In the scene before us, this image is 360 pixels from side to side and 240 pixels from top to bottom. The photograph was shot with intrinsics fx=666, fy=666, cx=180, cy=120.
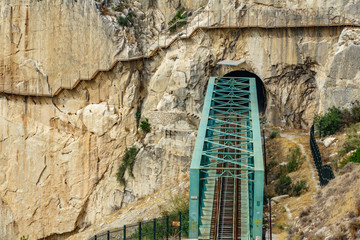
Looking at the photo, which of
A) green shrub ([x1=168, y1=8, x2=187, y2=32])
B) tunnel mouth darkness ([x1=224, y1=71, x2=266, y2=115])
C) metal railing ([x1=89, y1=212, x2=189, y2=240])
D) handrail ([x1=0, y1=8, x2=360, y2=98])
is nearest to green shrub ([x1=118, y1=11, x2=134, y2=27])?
handrail ([x1=0, y1=8, x2=360, y2=98])

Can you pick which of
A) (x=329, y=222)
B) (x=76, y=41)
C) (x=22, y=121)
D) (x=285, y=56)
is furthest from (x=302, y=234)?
(x=22, y=121)

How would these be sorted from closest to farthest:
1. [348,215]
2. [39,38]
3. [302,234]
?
Answer: [348,215] < [302,234] < [39,38]

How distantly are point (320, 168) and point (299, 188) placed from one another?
1.21 meters

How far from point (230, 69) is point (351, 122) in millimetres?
7490

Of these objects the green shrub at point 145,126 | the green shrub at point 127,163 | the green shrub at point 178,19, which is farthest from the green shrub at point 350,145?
the green shrub at point 178,19

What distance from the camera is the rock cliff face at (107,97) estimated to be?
35375 mm

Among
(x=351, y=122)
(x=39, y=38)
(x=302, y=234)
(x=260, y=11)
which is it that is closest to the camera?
(x=302, y=234)

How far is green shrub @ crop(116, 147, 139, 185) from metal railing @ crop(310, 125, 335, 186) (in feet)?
33.0

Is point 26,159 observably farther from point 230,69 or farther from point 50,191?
point 230,69

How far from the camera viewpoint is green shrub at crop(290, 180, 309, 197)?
27.5 metres

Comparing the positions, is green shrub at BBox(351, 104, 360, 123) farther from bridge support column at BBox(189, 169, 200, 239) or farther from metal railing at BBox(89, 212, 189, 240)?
bridge support column at BBox(189, 169, 200, 239)

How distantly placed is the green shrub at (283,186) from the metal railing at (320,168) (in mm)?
1396

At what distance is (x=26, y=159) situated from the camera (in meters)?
39.2

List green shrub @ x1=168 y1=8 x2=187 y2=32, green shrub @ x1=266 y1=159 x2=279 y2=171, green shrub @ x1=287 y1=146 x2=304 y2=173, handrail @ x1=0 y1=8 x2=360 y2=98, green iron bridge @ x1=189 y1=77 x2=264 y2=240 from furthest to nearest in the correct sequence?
1. green shrub @ x1=168 y1=8 x2=187 y2=32
2. handrail @ x1=0 y1=8 x2=360 y2=98
3. green shrub @ x1=266 y1=159 x2=279 y2=171
4. green shrub @ x1=287 y1=146 x2=304 y2=173
5. green iron bridge @ x1=189 y1=77 x2=264 y2=240
